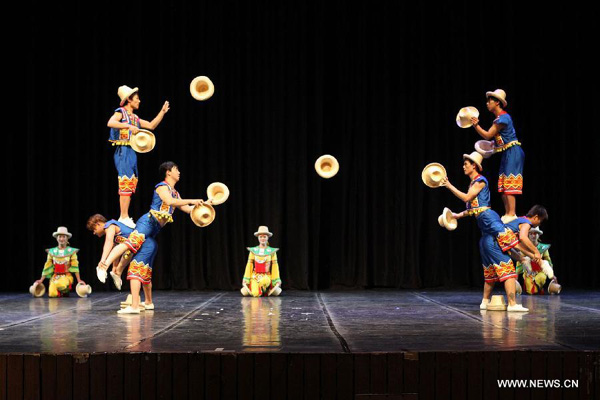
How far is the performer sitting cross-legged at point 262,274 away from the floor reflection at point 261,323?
0.28 m

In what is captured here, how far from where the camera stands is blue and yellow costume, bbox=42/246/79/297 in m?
7.82

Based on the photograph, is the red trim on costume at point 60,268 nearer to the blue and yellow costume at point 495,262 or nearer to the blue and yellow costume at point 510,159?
the blue and yellow costume at point 495,262

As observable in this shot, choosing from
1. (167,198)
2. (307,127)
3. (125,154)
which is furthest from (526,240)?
(307,127)

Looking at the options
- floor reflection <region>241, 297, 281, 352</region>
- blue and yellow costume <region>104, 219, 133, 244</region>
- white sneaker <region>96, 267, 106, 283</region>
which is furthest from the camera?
blue and yellow costume <region>104, 219, 133, 244</region>

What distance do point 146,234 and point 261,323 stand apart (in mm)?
1453

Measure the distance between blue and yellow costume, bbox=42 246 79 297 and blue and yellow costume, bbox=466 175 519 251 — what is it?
433cm

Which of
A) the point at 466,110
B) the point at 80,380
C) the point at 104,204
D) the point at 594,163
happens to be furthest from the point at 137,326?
the point at 594,163

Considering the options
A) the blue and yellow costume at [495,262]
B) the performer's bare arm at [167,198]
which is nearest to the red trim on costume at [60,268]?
the performer's bare arm at [167,198]

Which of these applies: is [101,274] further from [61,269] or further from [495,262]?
[495,262]

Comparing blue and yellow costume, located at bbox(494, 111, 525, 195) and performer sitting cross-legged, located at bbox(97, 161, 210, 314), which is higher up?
blue and yellow costume, located at bbox(494, 111, 525, 195)

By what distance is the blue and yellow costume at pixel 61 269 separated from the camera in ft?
25.6

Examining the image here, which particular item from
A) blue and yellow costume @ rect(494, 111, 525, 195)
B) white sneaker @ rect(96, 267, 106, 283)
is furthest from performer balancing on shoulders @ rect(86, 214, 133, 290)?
blue and yellow costume @ rect(494, 111, 525, 195)

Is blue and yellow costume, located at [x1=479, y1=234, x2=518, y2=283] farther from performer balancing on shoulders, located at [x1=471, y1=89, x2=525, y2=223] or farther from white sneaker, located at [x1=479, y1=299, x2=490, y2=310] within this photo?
performer balancing on shoulders, located at [x1=471, y1=89, x2=525, y2=223]

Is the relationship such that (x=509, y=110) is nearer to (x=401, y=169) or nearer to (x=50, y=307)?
(x=401, y=169)
